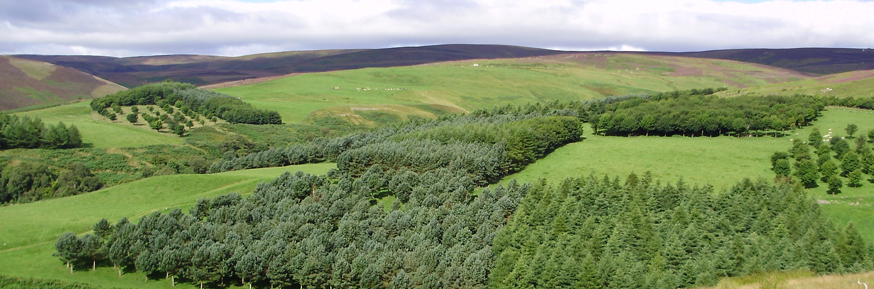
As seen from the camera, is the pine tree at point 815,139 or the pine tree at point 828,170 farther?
the pine tree at point 815,139

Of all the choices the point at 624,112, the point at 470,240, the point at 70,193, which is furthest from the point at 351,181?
the point at 624,112

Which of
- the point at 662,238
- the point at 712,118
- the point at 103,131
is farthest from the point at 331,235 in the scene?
the point at 103,131

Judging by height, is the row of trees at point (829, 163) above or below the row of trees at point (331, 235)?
above

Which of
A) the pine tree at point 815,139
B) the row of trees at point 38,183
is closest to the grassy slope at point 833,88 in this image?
the pine tree at point 815,139

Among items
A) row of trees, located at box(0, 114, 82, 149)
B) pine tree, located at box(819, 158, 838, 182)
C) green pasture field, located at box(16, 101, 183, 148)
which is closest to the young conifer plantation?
pine tree, located at box(819, 158, 838, 182)

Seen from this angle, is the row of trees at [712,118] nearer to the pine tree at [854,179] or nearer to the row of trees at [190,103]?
the pine tree at [854,179]

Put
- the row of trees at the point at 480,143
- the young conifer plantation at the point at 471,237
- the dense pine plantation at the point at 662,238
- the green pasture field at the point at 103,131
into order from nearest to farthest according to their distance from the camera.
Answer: the dense pine plantation at the point at 662,238, the young conifer plantation at the point at 471,237, the row of trees at the point at 480,143, the green pasture field at the point at 103,131
